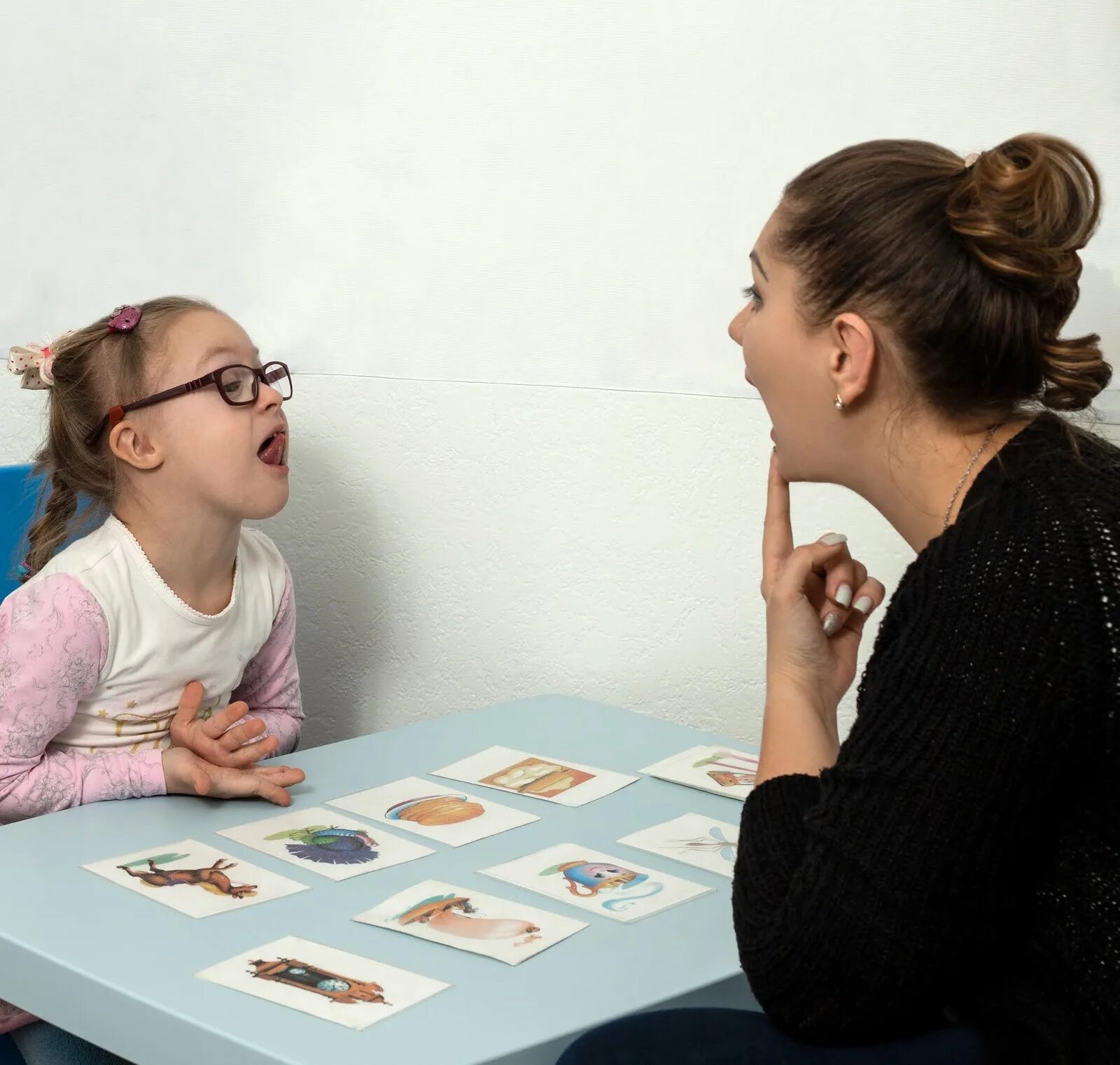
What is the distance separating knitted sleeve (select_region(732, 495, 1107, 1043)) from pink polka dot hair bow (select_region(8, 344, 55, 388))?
4.20ft

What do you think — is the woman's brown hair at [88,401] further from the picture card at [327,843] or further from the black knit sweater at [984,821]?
the black knit sweater at [984,821]

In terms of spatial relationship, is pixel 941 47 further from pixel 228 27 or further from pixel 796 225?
pixel 228 27

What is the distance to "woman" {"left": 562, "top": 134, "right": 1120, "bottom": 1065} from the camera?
913mm

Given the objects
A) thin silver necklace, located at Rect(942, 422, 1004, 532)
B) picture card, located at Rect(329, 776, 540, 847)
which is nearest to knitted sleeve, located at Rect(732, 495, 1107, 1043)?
thin silver necklace, located at Rect(942, 422, 1004, 532)

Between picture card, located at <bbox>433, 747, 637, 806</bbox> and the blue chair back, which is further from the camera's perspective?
the blue chair back

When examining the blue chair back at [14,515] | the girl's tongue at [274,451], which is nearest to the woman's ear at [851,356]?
the girl's tongue at [274,451]

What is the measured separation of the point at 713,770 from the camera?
1.59m

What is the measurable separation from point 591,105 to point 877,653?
1.19 meters

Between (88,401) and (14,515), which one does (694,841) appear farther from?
(14,515)

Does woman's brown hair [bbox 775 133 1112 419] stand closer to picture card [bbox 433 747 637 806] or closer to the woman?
the woman

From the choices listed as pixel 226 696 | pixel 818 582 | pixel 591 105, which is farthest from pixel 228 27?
pixel 818 582

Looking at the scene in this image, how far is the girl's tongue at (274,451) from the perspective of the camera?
5.88ft

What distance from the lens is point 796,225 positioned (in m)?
1.17

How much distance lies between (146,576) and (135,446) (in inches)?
6.9
